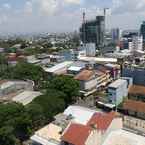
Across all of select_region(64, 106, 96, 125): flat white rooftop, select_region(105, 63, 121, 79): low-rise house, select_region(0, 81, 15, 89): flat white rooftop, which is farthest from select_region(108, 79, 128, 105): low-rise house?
select_region(0, 81, 15, 89): flat white rooftop

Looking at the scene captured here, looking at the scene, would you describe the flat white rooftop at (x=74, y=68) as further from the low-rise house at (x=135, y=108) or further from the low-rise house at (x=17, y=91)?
the low-rise house at (x=135, y=108)

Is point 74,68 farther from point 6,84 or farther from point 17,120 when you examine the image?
point 17,120

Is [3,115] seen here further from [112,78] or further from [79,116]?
[112,78]

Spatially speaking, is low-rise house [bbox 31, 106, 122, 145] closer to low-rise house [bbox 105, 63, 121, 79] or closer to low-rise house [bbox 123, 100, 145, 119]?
low-rise house [bbox 123, 100, 145, 119]

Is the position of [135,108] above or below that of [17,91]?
below

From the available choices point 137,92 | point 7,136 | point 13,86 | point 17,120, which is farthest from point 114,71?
point 7,136

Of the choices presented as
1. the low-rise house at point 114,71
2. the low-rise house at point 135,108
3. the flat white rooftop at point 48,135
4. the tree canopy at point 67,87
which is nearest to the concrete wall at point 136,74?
the low-rise house at point 114,71

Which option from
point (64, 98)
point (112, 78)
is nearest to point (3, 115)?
point (64, 98)
